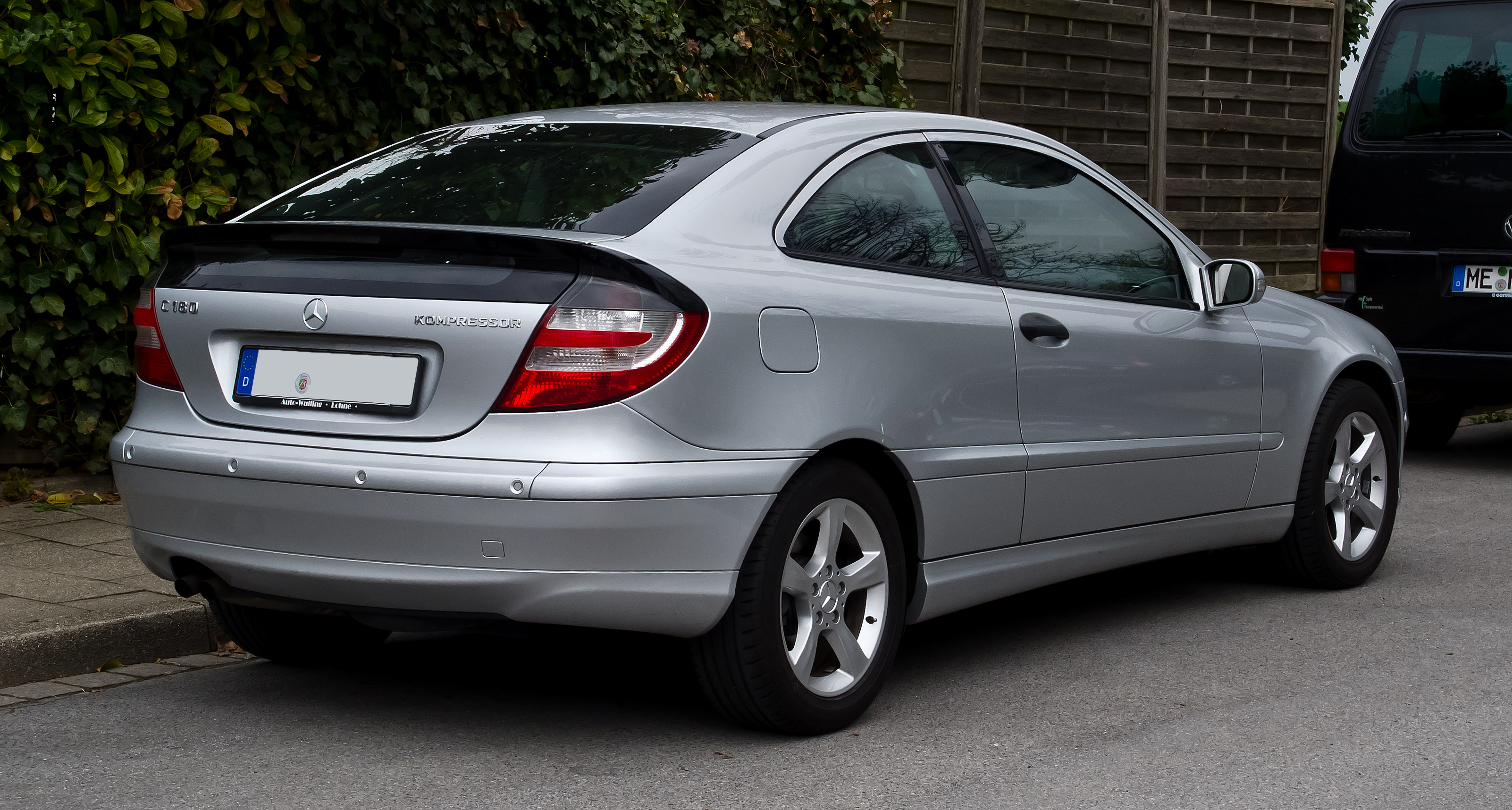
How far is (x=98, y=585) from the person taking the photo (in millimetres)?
4984

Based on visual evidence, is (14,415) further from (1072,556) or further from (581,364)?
(1072,556)

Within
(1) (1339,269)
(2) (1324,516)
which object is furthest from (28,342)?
(1) (1339,269)

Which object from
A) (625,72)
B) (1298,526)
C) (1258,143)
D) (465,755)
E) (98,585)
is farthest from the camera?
(1258,143)

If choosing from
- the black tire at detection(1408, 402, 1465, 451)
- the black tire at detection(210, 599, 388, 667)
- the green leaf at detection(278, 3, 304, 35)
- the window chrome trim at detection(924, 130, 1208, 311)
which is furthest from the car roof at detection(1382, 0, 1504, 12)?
the black tire at detection(210, 599, 388, 667)

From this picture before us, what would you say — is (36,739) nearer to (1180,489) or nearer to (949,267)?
(949,267)

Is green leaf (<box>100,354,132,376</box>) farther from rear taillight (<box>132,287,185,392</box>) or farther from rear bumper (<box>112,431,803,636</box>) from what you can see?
rear bumper (<box>112,431,803,636</box>)

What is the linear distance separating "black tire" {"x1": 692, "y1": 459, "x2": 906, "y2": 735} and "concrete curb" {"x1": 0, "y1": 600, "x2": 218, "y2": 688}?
5.85 ft

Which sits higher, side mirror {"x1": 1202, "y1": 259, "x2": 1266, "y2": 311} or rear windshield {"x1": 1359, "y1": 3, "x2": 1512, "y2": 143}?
rear windshield {"x1": 1359, "y1": 3, "x2": 1512, "y2": 143}

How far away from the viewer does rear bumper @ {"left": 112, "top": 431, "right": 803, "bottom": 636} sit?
3389 mm

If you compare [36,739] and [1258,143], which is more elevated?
[1258,143]

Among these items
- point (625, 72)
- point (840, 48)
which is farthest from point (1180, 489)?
point (840, 48)

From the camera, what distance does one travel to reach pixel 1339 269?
845 centimetres

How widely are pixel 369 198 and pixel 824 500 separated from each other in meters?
1.34

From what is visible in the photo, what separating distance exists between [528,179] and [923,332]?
3.34 feet
